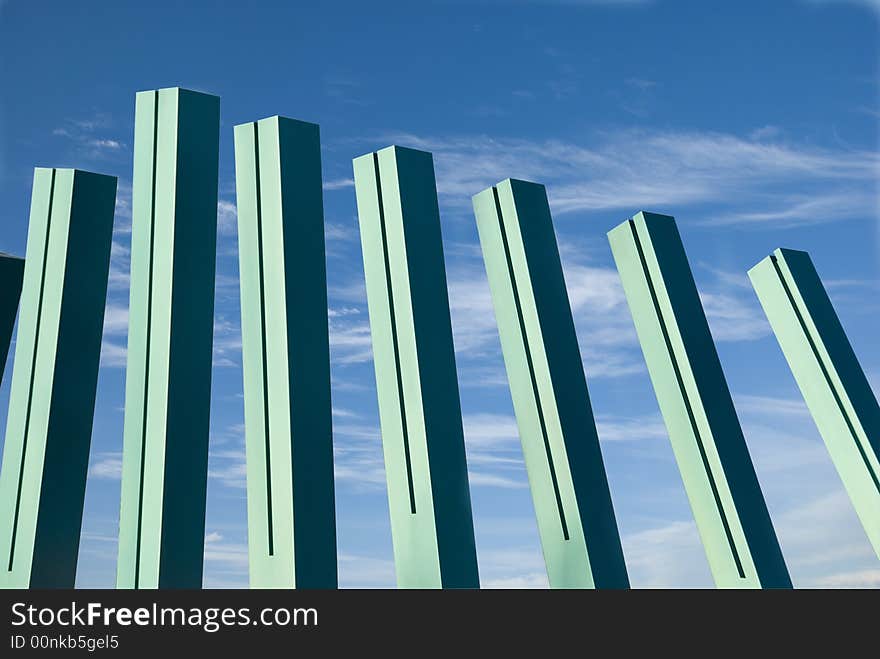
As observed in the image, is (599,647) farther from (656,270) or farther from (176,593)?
(656,270)

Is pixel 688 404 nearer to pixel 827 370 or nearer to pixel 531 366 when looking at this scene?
pixel 531 366

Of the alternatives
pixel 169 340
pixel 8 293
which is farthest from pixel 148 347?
pixel 8 293

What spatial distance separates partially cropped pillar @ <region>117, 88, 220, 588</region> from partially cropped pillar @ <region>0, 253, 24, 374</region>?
1.60m

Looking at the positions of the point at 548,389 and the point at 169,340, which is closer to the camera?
the point at 169,340

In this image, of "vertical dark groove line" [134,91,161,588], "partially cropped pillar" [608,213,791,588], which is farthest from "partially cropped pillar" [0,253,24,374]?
"partially cropped pillar" [608,213,791,588]

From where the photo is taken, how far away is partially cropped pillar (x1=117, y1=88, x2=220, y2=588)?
416cm

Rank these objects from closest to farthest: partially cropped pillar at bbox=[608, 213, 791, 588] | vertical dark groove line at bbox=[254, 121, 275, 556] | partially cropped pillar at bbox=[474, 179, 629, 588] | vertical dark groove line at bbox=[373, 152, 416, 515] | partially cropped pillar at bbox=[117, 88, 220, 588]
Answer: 1. partially cropped pillar at bbox=[117, 88, 220, 588]
2. vertical dark groove line at bbox=[254, 121, 275, 556]
3. vertical dark groove line at bbox=[373, 152, 416, 515]
4. partially cropped pillar at bbox=[474, 179, 629, 588]
5. partially cropped pillar at bbox=[608, 213, 791, 588]

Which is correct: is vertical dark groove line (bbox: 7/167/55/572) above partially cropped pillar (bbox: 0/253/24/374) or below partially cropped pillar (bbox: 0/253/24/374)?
below

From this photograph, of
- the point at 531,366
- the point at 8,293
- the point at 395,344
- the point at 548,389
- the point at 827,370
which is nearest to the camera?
the point at 395,344

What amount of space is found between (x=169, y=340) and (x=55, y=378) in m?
0.90

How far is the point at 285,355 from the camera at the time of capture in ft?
14.6

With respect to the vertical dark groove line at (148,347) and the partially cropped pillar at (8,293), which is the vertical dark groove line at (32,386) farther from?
the partially cropped pillar at (8,293)

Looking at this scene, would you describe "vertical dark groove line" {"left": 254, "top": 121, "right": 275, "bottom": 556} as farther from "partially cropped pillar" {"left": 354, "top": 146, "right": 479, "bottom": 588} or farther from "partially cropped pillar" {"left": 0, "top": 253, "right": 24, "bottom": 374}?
"partially cropped pillar" {"left": 0, "top": 253, "right": 24, "bottom": 374}

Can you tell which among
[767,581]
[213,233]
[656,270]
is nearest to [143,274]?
[213,233]
